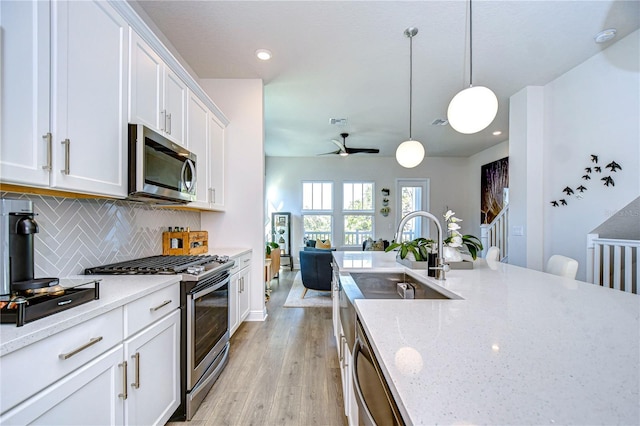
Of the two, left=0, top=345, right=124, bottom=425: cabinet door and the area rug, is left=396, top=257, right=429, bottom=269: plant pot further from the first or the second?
the area rug

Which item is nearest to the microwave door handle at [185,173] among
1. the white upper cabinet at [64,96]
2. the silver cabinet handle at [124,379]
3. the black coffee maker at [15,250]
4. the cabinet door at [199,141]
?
the cabinet door at [199,141]

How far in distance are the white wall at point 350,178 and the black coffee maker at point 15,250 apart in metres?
6.25

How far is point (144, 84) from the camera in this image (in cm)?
179

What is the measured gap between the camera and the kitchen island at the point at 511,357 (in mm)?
456

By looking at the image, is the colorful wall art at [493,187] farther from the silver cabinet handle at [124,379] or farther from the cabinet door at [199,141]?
the silver cabinet handle at [124,379]

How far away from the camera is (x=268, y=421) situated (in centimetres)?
171

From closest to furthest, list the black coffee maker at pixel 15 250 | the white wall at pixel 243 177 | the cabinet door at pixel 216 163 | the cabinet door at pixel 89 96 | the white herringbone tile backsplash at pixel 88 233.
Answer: the black coffee maker at pixel 15 250 < the cabinet door at pixel 89 96 < the white herringbone tile backsplash at pixel 88 233 < the cabinet door at pixel 216 163 < the white wall at pixel 243 177

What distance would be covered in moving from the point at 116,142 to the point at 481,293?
6.41 feet

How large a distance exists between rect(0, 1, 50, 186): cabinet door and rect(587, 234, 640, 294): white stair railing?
416cm

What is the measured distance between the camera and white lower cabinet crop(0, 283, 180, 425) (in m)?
0.83

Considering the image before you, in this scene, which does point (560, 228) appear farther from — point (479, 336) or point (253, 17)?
point (253, 17)

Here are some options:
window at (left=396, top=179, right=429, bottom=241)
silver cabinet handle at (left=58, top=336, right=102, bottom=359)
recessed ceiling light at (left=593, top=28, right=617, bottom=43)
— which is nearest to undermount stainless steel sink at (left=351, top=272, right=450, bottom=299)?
silver cabinet handle at (left=58, top=336, right=102, bottom=359)

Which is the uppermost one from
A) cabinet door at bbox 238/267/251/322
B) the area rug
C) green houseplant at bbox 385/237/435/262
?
green houseplant at bbox 385/237/435/262

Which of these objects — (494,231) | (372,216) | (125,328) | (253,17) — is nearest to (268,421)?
(125,328)
